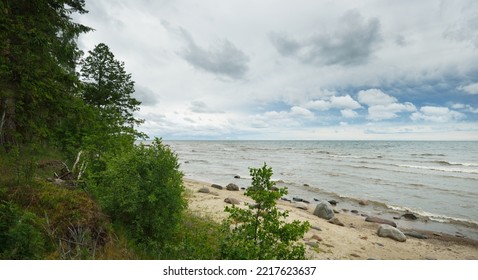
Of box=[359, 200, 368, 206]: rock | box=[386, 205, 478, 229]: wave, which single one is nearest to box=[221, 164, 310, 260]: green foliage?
box=[386, 205, 478, 229]: wave

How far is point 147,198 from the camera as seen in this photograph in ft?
19.1

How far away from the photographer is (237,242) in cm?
453

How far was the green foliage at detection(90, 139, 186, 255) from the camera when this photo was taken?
19.3 feet

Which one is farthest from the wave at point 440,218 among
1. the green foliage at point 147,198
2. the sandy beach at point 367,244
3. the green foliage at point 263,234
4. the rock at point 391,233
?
the green foliage at point 147,198

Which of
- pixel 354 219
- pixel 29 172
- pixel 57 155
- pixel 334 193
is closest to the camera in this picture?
pixel 29 172

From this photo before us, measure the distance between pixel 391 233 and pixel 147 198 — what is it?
11.0m

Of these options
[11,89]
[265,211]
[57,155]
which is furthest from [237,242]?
[57,155]

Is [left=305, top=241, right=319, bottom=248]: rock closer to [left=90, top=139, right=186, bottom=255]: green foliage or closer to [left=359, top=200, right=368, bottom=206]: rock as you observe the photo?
[left=90, top=139, right=186, bottom=255]: green foliage

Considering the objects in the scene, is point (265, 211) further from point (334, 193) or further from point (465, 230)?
point (334, 193)

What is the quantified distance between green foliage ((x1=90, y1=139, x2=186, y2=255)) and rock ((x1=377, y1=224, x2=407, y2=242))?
32.7ft

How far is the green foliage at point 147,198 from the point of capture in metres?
5.89

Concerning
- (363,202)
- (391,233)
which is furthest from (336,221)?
(363,202)

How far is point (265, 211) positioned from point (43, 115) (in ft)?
27.0

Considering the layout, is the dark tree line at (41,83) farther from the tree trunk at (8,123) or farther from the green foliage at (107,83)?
the green foliage at (107,83)
